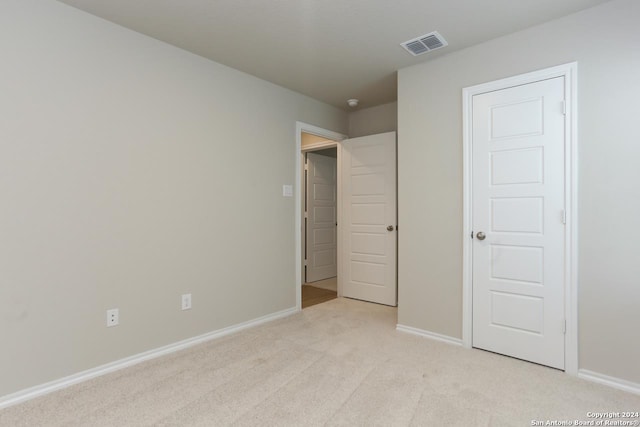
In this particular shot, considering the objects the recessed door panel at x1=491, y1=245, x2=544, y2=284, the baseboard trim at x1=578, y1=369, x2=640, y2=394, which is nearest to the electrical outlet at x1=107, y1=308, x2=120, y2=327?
the recessed door panel at x1=491, y1=245, x2=544, y2=284

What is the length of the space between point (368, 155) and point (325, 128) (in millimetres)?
647

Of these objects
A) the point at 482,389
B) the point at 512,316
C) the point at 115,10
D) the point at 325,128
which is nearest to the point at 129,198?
the point at 115,10

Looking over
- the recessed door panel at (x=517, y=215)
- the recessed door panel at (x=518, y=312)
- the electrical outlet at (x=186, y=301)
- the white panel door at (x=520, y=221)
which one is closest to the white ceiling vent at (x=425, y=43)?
the white panel door at (x=520, y=221)

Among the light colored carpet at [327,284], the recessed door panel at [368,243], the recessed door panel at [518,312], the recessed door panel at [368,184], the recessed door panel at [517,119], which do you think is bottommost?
the light colored carpet at [327,284]

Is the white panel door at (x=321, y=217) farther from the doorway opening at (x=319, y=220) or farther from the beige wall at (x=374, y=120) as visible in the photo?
the beige wall at (x=374, y=120)

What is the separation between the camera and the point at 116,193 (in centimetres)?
236

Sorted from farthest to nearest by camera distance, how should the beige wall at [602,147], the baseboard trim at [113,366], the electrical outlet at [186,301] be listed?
1. the electrical outlet at [186,301]
2. the beige wall at [602,147]
3. the baseboard trim at [113,366]

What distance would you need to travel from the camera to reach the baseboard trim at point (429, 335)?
110 inches

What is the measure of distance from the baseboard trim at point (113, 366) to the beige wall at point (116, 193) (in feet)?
0.14

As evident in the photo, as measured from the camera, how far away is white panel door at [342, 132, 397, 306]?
155 inches

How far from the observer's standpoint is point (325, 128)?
4.14 meters

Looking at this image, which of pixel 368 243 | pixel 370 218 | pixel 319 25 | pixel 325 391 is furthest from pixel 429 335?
pixel 319 25

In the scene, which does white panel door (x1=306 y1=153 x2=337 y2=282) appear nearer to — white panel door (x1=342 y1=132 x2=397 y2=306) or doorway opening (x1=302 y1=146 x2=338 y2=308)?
doorway opening (x1=302 y1=146 x2=338 y2=308)

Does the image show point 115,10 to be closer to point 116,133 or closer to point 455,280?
point 116,133
